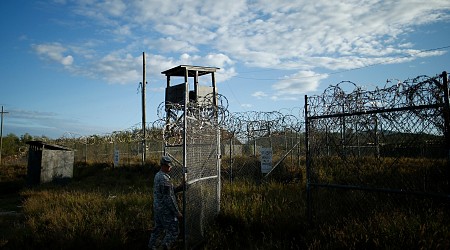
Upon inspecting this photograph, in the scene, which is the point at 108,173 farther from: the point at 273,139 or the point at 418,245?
the point at 418,245

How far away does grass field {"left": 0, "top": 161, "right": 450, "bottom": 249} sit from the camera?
16.5ft

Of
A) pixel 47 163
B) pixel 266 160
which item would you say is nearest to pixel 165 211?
pixel 266 160

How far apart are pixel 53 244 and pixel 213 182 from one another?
3580 mm

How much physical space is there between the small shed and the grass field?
23.7 feet

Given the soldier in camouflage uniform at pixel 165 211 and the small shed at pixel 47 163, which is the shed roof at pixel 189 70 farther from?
the soldier in camouflage uniform at pixel 165 211

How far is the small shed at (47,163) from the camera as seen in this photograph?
17.6 metres

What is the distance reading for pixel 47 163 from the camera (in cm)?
1797

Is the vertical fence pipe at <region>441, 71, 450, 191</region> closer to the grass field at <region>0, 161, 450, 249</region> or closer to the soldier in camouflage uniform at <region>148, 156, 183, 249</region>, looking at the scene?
the grass field at <region>0, 161, 450, 249</region>

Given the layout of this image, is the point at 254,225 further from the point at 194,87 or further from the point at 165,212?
the point at 194,87

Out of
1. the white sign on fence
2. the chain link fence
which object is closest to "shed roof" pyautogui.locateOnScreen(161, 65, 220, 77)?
the white sign on fence

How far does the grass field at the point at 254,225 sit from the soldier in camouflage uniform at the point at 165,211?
71 centimetres

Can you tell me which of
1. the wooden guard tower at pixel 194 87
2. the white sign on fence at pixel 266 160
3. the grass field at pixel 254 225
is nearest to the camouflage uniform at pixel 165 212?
the grass field at pixel 254 225

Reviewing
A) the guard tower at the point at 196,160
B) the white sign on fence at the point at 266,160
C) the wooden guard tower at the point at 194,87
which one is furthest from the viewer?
the wooden guard tower at the point at 194,87

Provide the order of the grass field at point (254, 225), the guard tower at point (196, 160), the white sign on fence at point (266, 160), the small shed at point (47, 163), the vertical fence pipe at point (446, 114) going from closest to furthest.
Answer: the vertical fence pipe at point (446, 114), the grass field at point (254, 225), the guard tower at point (196, 160), the white sign on fence at point (266, 160), the small shed at point (47, 163)
